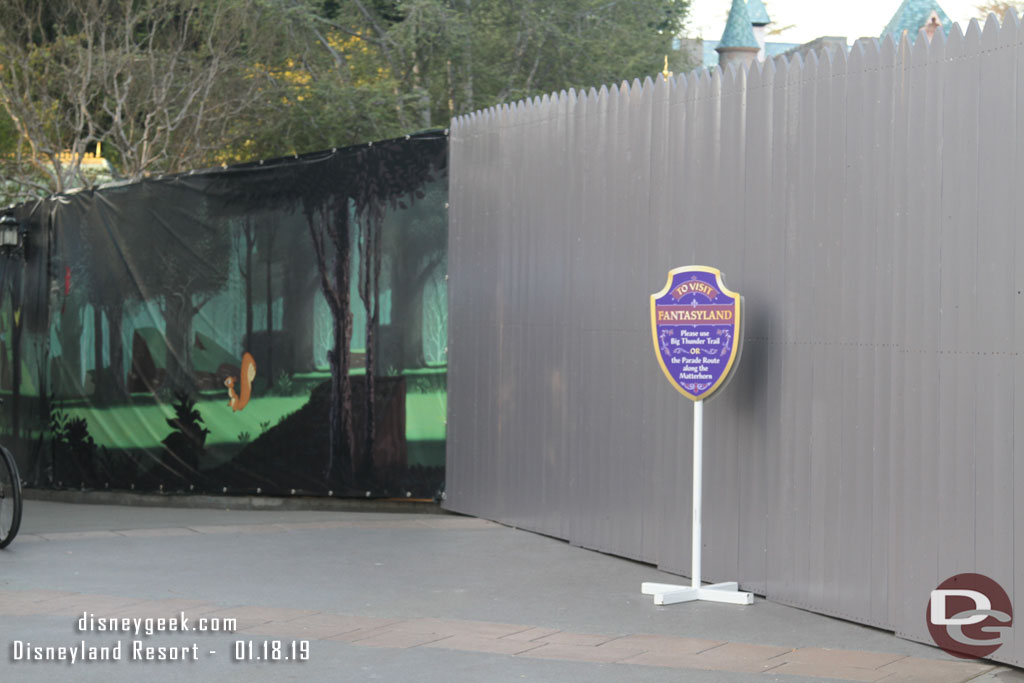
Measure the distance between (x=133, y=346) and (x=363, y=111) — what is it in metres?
11.8

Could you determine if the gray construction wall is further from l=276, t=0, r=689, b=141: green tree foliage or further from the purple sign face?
l=276, t=0, r=689, b=141: green tree foliage

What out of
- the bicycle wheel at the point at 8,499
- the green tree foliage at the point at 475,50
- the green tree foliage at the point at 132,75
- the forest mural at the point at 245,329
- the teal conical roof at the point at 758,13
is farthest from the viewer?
the teal conical roof at the point at 758,13

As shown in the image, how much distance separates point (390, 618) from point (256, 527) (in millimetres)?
3629

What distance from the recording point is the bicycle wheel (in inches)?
362

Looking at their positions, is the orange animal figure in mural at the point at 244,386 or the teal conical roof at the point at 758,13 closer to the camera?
the orange animal figure in mural at the point at 244,386

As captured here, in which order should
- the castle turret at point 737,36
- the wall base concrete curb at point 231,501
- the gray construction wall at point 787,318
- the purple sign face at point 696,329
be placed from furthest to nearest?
the castle turret at point 737,36 < the wall base concrete curb at point 231,501 < the purple sign face at point 696,329 < the gray construction wall at point 787,318

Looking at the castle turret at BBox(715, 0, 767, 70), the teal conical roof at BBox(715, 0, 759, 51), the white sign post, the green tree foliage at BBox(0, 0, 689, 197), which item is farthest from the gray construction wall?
the teal conical roof at BBox(715, 0, 759, 51)

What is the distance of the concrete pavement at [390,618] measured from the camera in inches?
237

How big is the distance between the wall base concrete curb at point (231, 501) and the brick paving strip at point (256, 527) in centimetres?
46

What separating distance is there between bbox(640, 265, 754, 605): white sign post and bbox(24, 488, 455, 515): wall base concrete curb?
3.80m

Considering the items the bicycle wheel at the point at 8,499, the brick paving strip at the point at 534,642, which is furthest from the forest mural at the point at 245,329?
the brick paving strip at the point at 534,642

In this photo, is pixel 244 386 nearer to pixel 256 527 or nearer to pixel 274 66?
pixel 256 527

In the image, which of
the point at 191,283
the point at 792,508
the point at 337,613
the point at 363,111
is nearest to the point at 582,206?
the point at 792,508

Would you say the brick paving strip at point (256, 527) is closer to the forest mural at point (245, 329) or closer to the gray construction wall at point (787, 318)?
the gray construction wall at point (787, 318)
